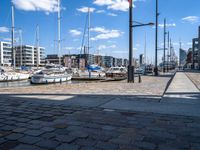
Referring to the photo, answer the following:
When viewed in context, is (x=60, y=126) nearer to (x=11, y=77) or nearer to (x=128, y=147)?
(x=128, y=147)

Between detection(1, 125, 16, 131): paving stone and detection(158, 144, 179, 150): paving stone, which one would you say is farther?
detection(1, 125, 16, 131): paving stone

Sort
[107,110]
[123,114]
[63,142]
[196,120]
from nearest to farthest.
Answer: [63,142] < [196,120] < [123,114] < [107,110]

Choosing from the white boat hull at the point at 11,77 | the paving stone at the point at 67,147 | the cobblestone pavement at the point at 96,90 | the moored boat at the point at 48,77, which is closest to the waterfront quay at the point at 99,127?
the paving stone at the point at 67,147

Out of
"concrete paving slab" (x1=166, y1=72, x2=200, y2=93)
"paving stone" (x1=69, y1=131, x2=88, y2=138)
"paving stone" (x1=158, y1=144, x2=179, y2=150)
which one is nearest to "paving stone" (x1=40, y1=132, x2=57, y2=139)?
"paving stone" (x1=69, y1=131, x2=88, y2=138)

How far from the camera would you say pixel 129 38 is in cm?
1981

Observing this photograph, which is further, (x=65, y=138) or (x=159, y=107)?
(x=159, y=107)

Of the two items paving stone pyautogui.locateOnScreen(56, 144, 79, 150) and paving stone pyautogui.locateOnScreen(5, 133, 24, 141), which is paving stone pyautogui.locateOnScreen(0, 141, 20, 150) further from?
paving stone pyautogui.locateOnScreen(56, 144, 79, 150)

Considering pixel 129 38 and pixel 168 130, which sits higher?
pixel 129 38

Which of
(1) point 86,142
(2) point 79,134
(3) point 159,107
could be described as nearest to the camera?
(1) point 86,142

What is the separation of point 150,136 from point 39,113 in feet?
12.4

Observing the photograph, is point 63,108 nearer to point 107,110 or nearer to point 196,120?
point 107,110

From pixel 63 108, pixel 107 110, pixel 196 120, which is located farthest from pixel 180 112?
pixel 63 108

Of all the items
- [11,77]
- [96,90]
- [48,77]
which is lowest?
[96,90]

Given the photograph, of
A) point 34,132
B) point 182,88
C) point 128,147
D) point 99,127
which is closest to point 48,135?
point 34,132
